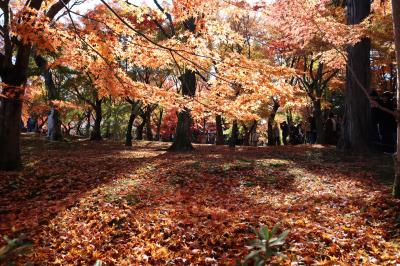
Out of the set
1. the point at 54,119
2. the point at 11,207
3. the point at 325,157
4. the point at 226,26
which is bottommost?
the point at 11,207

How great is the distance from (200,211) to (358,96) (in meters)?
7.62

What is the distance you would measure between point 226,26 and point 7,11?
17.9 ft

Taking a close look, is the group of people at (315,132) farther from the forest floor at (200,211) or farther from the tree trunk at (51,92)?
the tree trunk at (51,92)

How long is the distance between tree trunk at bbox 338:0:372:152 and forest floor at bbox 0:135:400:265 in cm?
93

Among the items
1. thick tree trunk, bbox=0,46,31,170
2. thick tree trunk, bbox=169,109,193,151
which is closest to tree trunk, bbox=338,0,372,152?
thick tree trunk, bbox=169,109,193,151

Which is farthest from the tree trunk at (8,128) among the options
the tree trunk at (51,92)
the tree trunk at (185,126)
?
the tree trunk at (51,92)

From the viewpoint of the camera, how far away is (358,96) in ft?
35.7

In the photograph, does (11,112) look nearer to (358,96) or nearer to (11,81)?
(11,81)

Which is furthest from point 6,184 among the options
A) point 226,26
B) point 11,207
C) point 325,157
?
point 325,157

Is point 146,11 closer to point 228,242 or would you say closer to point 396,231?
point 228,242

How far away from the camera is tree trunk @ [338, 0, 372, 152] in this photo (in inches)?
422

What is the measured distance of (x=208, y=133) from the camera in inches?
1559

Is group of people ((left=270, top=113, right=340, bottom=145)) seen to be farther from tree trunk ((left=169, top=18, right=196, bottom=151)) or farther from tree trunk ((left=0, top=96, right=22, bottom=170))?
tree trunk ((left=0, top=96, right=22, bottom=170))

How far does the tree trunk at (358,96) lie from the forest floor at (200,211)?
36.5 inches
